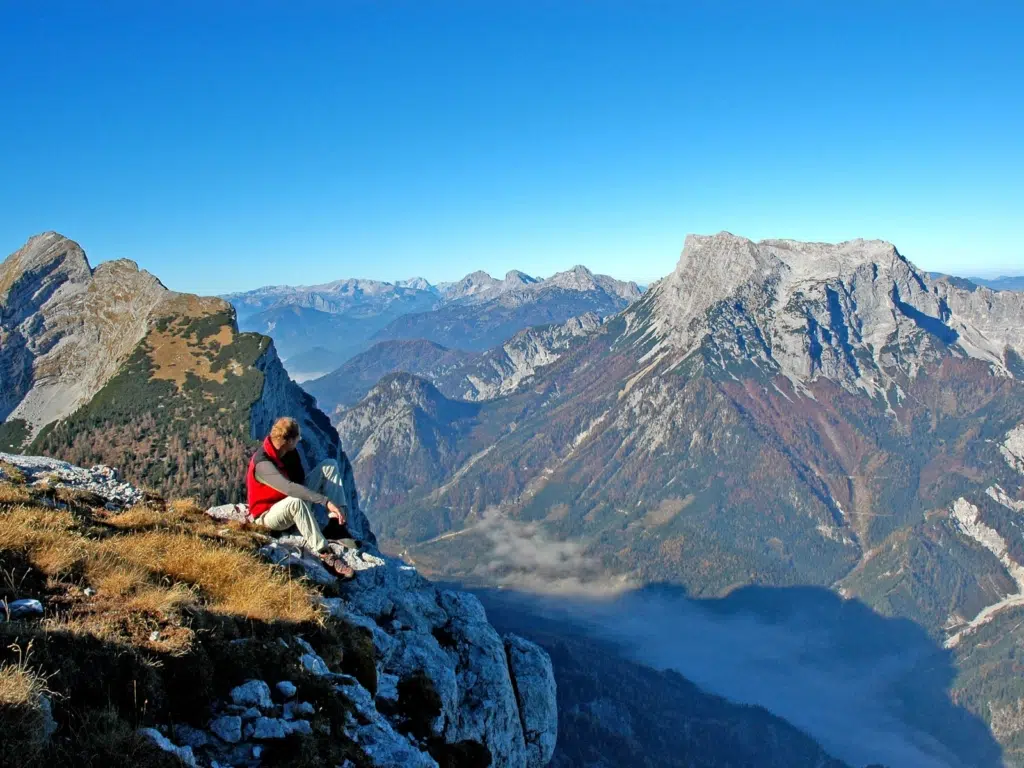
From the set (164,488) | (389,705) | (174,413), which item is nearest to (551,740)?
(389,705)

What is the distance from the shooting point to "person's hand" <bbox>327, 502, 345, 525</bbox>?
20.2 m

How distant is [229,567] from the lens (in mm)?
14891

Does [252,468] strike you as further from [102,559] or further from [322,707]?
[322,707]

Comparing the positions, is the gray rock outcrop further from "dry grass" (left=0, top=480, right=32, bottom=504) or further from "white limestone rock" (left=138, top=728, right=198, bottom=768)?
"dry grass" (left=0, top=480, right=32, bottom=504)

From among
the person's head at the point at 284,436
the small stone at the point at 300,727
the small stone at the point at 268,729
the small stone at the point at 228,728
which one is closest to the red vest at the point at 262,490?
the person's head at the point at 284,436

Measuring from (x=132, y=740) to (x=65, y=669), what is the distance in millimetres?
1964

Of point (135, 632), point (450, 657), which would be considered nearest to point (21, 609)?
point (135, 632)

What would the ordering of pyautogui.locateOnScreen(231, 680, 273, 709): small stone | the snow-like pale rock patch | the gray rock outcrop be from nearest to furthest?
pyautogui.locateOnScreen(231, 680, 273, 709): small stone < the gray rock outcrop < the snow-like pale rock patch

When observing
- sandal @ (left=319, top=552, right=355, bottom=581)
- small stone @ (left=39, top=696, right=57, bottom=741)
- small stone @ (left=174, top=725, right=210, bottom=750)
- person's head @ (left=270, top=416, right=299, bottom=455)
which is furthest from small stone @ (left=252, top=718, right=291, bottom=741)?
person's head @ (left=270, top=416, right=299, bottom=455)

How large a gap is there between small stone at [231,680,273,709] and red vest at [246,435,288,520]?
9306mm

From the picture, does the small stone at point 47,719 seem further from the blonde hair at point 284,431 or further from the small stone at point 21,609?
the blonde hair at point 284,431

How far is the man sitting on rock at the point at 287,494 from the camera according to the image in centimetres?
1916

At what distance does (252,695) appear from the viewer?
11.0m

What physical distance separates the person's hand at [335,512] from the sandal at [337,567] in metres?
1.30
